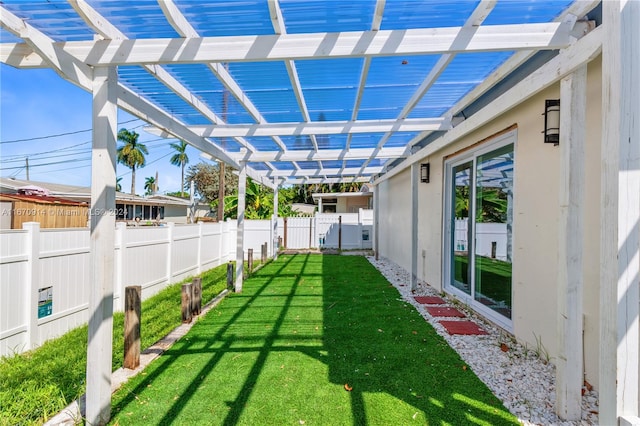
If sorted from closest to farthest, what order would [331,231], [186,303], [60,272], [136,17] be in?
1. [136,17]
2. [60,272]
3. [186,303]
4. [331,231]

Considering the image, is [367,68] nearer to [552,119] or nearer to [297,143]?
[552,119]

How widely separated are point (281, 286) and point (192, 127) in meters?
3.87

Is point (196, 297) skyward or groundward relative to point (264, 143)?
groundward

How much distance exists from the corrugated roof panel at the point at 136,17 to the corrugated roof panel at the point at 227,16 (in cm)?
23

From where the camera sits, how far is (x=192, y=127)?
17.4 ft

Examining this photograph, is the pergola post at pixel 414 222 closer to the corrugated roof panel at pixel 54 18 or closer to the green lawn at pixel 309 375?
the green lawn at pixel 309 375

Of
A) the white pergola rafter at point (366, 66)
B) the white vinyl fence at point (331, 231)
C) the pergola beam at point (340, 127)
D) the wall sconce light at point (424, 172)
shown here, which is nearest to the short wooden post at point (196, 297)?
the pergola beam at point (340, 127)

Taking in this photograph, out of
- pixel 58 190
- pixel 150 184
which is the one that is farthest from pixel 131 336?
pixel 150 184

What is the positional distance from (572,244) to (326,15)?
106 inches

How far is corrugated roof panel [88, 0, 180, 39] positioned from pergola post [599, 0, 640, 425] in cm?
310

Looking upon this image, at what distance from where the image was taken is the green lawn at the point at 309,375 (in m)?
2.54

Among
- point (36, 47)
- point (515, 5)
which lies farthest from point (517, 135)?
point (36, 47)

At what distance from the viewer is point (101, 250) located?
8.18 ft

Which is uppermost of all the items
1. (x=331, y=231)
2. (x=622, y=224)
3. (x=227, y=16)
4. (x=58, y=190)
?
(x=227, y=16)
